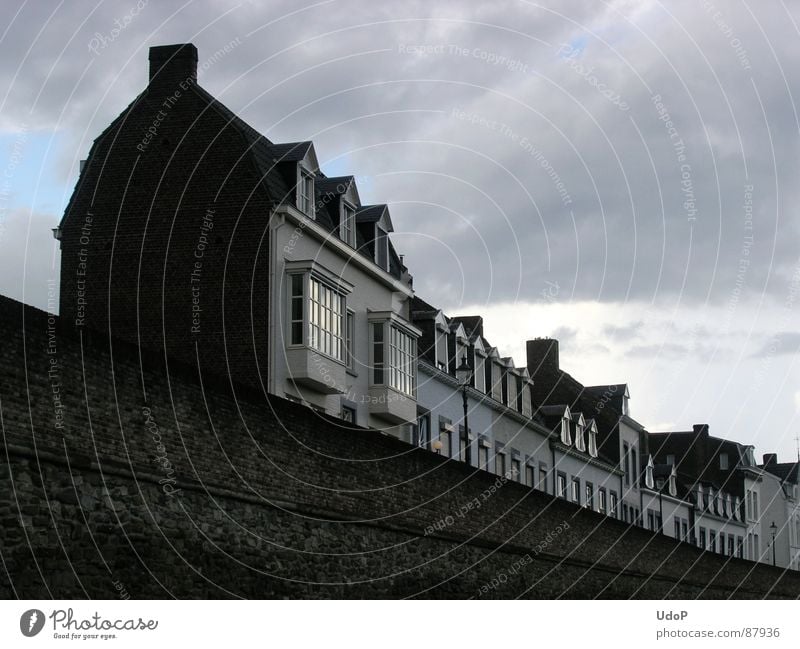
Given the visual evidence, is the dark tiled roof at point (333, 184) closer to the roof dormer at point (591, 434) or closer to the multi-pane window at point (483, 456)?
the multi-pane window at point (483, 456)

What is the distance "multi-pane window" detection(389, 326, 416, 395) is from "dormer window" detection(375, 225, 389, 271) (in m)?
2.12

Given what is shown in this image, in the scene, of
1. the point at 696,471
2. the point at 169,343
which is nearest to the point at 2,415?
the point at 169,343

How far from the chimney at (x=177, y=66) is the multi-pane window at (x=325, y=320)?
21.6ft

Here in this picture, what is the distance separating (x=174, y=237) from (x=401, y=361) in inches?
350

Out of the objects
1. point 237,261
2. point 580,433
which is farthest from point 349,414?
point 580,433

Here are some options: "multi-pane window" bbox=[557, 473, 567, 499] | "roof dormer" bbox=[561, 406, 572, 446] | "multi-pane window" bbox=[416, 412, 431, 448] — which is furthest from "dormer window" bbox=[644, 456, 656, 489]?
"multi-pane window" bbox=[416, 412, 431, 448]

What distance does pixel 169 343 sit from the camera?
3184 centimetres

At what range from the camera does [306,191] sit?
113 ft

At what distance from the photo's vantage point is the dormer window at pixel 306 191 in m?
33.7

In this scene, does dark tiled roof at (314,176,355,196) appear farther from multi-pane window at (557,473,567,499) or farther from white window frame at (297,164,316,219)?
multi-pane window at (557,473,567,499)

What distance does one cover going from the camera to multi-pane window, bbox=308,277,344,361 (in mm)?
32219

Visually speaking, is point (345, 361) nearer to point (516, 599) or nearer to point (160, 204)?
point (160, 204)

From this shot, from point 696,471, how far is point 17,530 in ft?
256

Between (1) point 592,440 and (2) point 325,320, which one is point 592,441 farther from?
(2) point 325,320
